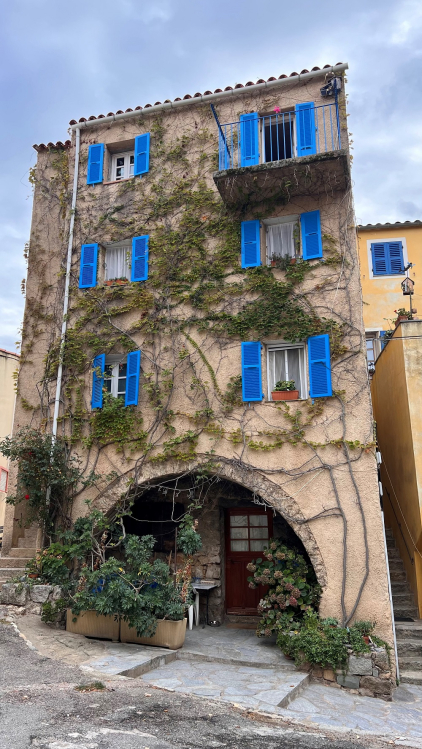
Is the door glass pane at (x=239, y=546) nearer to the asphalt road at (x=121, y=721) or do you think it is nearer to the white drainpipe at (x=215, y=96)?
the asphalt road at (x=121, y=721)

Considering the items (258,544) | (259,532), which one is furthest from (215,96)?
(258,544)

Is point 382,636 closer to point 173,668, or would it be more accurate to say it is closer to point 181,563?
point 173,668

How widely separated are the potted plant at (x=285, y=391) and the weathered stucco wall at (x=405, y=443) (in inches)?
84.5

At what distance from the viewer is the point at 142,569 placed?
27.0 feet

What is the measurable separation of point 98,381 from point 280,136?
6.42 meters

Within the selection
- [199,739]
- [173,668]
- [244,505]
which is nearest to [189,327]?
[244,505]

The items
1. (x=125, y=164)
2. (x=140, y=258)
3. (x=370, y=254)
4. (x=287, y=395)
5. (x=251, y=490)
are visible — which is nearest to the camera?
(x=251, y=490)

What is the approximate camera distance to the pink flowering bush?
8.77m

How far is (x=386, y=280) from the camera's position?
16109 millimetres

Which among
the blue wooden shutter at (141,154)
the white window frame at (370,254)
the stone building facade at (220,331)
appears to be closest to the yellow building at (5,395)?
the stone building facade at (220,331)

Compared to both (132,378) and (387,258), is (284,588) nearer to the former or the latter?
(132,378)

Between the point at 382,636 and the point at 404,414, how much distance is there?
13.0ft

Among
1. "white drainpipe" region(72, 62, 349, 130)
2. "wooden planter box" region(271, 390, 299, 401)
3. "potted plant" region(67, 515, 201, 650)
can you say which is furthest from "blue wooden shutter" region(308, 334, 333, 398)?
"white drainpipe" region(72, 62, 349, 130)

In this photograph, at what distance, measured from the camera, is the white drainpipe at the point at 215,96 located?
11.0 m
